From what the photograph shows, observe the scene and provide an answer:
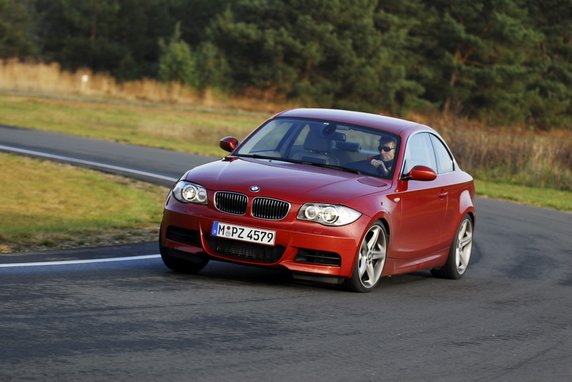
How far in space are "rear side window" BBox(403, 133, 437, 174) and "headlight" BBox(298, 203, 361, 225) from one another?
150 centimetres

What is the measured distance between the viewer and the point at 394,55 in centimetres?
7669

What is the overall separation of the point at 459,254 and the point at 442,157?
103 cm

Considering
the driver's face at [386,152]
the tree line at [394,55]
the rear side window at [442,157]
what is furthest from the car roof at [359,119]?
the tree line at [394,55]

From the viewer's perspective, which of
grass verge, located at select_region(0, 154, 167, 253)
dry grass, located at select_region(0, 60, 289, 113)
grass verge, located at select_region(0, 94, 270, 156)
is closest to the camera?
grass verge, located at select_region(0, 154, 167, 253)

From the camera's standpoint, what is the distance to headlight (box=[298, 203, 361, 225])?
9.95m

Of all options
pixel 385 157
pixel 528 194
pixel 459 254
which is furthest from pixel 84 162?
pixel 385 157

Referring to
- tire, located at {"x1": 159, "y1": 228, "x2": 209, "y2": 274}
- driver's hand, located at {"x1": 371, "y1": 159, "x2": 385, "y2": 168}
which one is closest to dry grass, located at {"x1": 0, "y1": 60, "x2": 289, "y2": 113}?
driver's hand, located at {"x1": 371, "y1": 159, "x2": 385, "y2": 168}

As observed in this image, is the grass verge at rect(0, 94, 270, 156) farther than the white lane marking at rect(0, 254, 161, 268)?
Yes

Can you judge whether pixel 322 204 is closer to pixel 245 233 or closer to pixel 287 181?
pixel 287 181

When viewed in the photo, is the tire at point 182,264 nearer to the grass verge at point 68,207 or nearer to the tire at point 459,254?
the grass verge at point 68,207

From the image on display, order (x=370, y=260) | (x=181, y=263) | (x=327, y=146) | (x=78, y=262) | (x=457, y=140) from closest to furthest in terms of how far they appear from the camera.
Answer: (x=370, y=260) → (x=181, y=263) → (x=78, y=262) → (x=327, y=146) → (x=457, y=140)

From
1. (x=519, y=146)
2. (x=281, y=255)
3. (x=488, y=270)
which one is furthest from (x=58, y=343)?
(x=519, y=146)

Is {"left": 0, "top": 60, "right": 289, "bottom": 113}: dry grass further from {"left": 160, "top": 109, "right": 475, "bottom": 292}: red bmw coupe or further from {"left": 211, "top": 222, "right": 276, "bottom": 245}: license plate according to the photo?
{"left": 211, "top": 222, "right": 276, "bottom": 245}: license plate

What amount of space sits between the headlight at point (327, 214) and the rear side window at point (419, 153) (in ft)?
4.91
